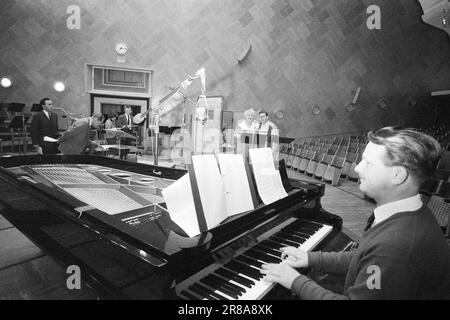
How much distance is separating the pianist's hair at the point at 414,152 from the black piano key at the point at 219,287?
0.67 m

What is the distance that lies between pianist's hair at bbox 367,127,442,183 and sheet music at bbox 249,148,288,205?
29.7 inches

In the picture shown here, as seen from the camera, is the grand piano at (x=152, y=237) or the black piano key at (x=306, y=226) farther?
the black piano key at (x=306, y=226)

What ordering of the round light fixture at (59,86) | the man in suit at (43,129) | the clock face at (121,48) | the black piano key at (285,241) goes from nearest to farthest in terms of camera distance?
the black piano key at (285,241) → the man in suit at (43,129) → the round light fixture at (59,86) → the clock face at (121,48)

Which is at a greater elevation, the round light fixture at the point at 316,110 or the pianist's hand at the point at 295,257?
the round light fixture at the point at 316,110

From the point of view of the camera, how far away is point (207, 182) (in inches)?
46.8

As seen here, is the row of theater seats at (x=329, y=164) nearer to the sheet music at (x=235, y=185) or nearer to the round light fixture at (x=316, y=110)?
the round light fixture at (x=316, y=110)

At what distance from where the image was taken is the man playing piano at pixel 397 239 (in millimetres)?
843

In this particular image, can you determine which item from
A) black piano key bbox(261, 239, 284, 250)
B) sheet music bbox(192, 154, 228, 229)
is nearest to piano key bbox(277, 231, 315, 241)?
black piano key bbox(261, 239, 284, 250)

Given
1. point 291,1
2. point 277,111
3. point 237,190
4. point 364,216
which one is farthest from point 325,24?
point 237,190

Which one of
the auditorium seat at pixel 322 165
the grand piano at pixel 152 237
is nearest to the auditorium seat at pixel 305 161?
the auditorium seat at pixel 322 165

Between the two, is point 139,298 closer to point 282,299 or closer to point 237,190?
point 282,299

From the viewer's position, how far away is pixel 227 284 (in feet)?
3.41

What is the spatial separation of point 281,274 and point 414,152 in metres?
0.60
